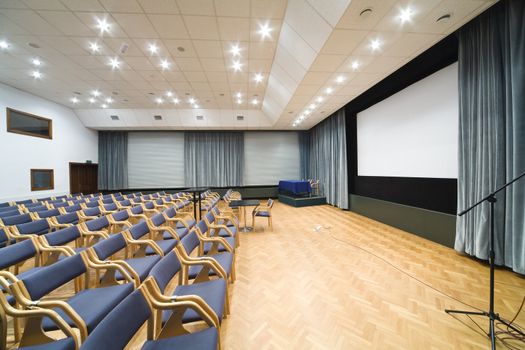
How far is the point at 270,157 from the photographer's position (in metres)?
9.91

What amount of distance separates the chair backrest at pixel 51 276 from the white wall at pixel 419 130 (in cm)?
543

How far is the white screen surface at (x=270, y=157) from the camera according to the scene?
9836 mm

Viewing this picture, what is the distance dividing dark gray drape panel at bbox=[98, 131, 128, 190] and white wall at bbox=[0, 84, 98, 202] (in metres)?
0.64

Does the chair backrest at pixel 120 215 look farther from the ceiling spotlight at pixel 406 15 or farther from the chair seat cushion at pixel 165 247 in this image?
the ceiling spotlight at pixel 406 15

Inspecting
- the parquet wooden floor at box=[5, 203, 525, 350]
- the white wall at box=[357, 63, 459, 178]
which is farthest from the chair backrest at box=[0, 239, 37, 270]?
the white wall at box=[357, 63, 459, 178]

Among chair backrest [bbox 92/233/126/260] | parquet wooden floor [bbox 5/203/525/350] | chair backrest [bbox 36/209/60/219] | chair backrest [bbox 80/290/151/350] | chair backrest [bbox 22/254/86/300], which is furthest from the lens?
chair backrest [bbox 36/209/60/219]

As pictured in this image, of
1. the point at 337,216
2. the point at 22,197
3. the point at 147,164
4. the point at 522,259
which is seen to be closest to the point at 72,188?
the point at 22,197

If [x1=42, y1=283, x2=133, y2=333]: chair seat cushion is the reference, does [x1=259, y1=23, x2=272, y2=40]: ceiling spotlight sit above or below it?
above

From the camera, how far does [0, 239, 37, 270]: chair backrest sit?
1.78 m

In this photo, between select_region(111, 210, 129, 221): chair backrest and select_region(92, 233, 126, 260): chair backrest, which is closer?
select_region(92, 233, 126, 260): chair backrest

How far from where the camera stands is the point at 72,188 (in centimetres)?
770

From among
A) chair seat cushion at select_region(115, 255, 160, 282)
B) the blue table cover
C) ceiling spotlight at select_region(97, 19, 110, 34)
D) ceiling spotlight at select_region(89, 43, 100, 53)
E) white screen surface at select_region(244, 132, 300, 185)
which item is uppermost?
ceiling spotlight at select_region(89, 43, 100, 53)

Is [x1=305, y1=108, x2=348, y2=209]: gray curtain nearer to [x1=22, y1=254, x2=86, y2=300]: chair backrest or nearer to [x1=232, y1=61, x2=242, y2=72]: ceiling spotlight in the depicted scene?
[x1=232, y1=61, x2=242, y2=72]: ceiling spotlight

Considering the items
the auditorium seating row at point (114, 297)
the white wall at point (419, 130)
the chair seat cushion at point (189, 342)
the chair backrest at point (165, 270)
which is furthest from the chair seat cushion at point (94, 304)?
the white wall at point (419, 130)
